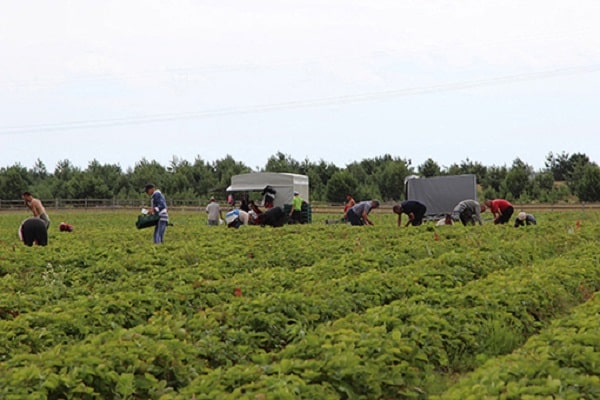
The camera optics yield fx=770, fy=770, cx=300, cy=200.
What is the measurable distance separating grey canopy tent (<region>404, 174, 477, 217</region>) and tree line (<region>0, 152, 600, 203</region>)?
30.3m

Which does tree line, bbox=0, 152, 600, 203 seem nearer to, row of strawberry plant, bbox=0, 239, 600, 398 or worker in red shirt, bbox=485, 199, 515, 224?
worker in red shirt, bbox=485, 199, 515, 224

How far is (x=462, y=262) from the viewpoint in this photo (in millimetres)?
11484

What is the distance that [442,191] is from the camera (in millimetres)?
31062

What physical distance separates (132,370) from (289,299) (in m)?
2.51

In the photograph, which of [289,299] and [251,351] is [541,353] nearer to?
[251,351]

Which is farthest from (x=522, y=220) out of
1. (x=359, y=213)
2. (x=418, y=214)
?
(x=359, y=213)

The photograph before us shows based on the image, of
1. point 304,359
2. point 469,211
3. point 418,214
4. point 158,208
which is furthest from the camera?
point 418,214

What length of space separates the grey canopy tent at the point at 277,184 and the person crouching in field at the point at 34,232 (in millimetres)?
16374

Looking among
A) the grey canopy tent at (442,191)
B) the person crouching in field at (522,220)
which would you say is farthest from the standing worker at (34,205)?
the grey canopy tent at (442,191)

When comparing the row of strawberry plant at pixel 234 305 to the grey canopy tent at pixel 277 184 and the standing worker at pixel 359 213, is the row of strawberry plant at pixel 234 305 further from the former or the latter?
the grey canopy tent at pixel 277 184

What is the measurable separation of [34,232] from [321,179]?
58226 mm

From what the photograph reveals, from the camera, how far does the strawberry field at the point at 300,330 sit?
518 cm

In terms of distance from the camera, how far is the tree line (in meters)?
64.6

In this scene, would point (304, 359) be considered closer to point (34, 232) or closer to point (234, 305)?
point (234, 305)
